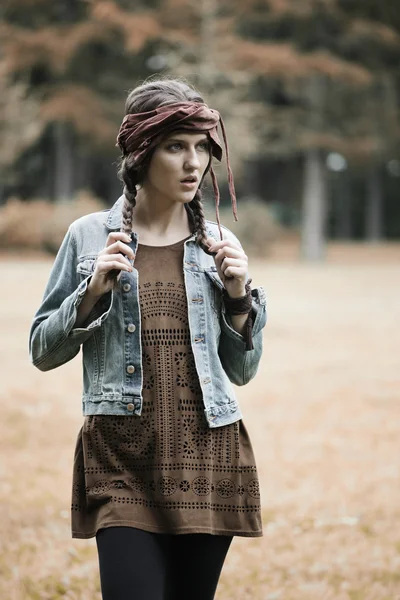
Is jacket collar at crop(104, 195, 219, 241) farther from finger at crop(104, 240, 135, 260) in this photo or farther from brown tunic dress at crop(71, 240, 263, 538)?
finger at crop(104, 240, 135, 260)

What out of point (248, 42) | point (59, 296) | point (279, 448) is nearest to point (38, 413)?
point (279, 448)

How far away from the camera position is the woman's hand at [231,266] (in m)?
2.47

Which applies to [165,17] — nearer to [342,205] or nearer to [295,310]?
[295,310]

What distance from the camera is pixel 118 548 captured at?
2.39 meters

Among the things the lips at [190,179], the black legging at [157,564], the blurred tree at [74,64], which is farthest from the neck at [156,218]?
the blurred tree at [74,64]

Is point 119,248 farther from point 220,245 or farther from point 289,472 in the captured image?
point 289,472

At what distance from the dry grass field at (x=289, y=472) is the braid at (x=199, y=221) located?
2.39 m

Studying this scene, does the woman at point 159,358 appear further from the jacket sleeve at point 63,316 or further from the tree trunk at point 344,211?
the tree trunk at point 344,211

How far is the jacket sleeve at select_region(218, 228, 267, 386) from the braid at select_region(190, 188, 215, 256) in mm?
104

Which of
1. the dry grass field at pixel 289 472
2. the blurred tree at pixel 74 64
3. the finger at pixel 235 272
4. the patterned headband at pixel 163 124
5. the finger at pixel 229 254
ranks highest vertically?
the blurred tree at pixel 74 64

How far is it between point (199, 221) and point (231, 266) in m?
0.27

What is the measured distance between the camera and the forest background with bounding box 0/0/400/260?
1054 inches

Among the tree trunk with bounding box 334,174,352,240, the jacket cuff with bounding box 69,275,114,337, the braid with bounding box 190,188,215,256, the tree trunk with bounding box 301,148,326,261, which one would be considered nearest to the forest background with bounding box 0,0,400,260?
the tree trunk with bounding box 301,148,326,261

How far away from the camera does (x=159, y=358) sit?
2.53 metres
